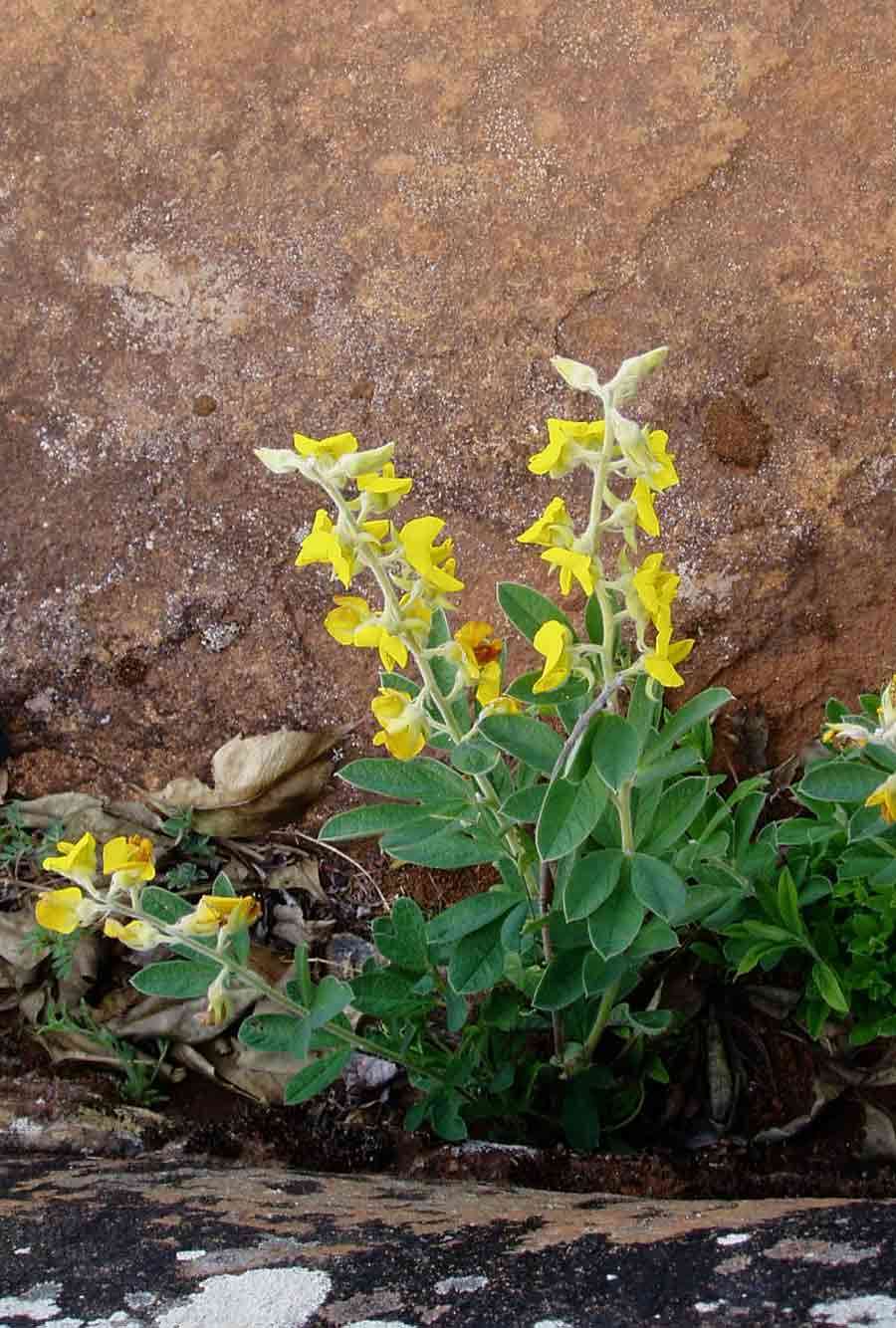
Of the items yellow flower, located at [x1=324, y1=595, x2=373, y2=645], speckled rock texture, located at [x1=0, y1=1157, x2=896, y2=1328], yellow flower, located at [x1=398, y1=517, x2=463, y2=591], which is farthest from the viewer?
yellow flower, located at [x1=324, y1=595, x2=373, y2=645]

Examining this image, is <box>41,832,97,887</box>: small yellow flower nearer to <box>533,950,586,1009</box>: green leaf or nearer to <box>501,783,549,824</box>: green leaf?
<box>501,783,549,824</box>: green leaf

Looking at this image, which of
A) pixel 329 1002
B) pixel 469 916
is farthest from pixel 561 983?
pixel 329 1002

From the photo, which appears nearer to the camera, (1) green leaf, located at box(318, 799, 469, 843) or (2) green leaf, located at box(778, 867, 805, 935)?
(1) green leaf, located at box(318, 799, 469, 843)

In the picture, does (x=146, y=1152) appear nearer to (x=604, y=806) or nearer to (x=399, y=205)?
(x=604, y=806)

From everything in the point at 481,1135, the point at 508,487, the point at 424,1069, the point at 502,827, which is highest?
the point at 508,487

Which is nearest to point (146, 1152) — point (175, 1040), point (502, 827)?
point (175, 1040)

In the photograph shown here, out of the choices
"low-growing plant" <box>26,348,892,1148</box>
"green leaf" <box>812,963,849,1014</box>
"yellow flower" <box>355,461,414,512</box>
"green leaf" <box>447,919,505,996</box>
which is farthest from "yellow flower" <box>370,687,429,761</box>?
"green leaf" <box>812,963,849,1014</box>

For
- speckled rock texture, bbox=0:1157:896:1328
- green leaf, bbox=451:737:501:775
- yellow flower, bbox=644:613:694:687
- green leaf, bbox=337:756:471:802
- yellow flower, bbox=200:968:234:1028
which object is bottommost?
speckled rock texture, bbox=0:1157:896:1328
